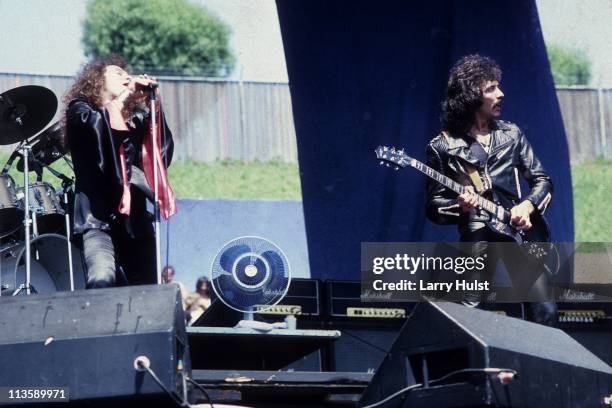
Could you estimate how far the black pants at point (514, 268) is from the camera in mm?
5809

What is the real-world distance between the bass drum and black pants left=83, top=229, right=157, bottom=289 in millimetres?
1307

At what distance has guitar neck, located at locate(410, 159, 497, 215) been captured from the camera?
5.81 meters

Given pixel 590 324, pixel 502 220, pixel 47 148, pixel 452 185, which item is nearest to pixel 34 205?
pixel 47 148

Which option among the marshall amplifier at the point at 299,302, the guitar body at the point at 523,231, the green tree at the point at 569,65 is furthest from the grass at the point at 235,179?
the guitar body at the point at 523,231

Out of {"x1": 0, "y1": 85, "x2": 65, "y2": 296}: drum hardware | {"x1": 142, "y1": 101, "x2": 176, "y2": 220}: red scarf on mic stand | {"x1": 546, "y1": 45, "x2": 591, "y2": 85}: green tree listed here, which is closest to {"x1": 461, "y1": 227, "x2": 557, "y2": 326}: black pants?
{"x1": 142, "y1": 101, "x2": 176, "y2": 220}: red scarf on mic stand

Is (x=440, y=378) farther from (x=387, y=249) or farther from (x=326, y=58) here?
(x=326, y=58)

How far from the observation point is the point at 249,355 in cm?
534

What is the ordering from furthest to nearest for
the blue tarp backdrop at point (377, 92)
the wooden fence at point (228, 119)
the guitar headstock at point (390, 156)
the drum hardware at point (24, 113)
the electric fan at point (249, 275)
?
the wooden fence at point (228, 119) → the blue tarp backdrop at point (377, 92) → the drum hardware at point (24, 113) → the guitar headstock at point (390, 156) → the electric fan at point (249, 275)

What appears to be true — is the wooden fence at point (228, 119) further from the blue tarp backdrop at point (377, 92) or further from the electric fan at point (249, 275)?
the electric fan at point (249, 275)

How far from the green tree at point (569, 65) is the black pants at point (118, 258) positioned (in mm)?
3705

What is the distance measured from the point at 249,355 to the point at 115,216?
0.97 m

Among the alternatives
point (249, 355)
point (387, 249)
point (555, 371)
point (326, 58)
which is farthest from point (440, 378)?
point (326, 58)

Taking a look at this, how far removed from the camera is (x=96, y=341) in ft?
12.0

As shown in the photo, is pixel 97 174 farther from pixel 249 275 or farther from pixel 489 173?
pixel 489 173
